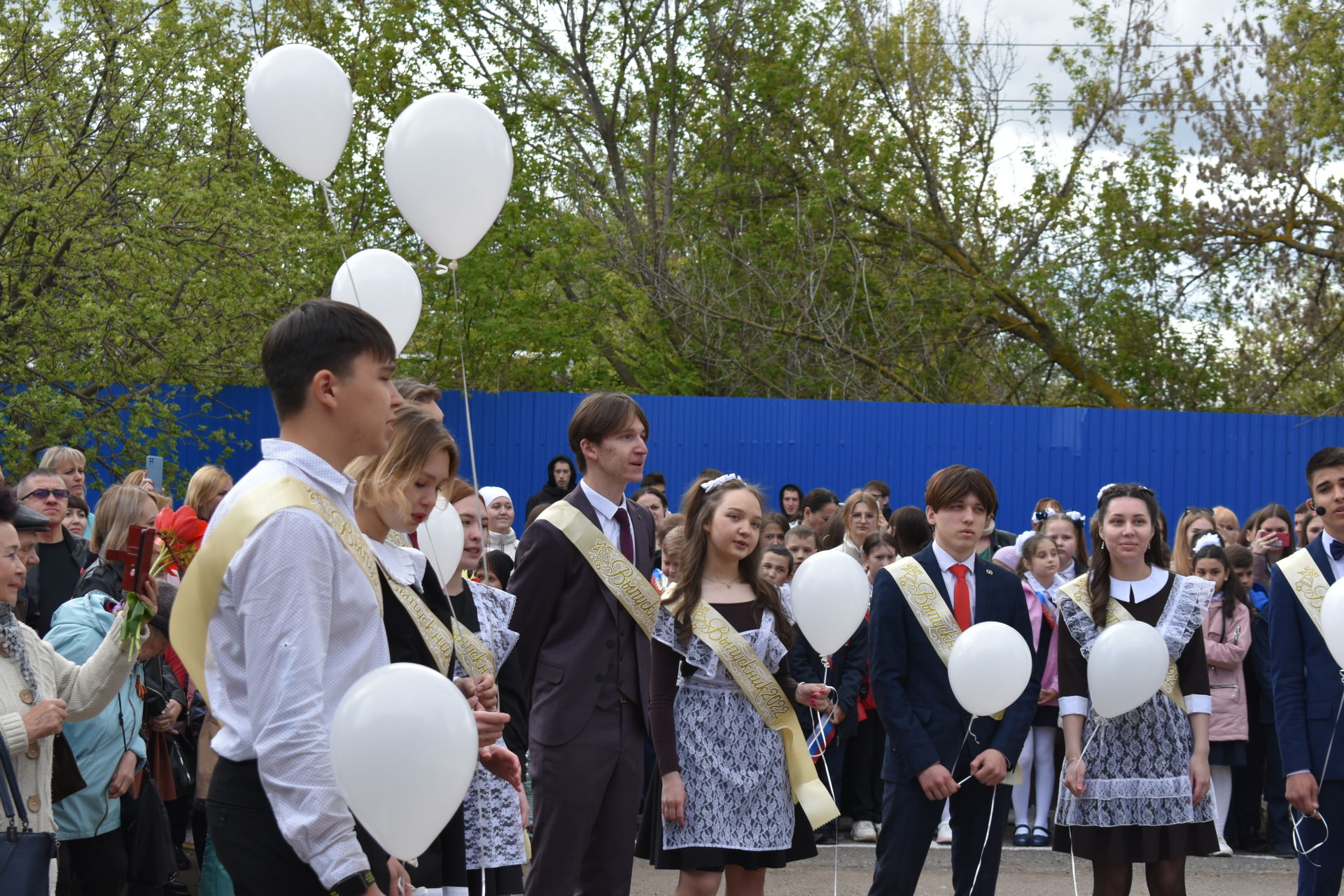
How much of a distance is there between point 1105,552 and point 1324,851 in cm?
126

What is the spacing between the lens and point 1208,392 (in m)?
18.2

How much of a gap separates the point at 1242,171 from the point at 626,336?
27.5 feet

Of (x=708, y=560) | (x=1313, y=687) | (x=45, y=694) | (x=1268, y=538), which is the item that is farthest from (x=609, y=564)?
(x=1268, y=538)

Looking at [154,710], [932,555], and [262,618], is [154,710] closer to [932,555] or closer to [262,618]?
[932,555]

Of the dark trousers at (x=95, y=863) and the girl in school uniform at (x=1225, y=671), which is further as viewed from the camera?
the girl in school uniform at (x=1225, y=671)

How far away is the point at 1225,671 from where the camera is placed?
7.47 m

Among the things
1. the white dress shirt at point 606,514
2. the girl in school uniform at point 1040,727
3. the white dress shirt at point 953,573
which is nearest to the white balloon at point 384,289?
the white dress shirt at point 606,514

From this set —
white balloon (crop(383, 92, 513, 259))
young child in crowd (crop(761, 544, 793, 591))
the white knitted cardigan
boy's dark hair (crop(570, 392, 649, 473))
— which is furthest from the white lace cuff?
the white knitted cardigan

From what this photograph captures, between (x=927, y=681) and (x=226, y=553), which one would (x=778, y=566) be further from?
(x=226, y=553)

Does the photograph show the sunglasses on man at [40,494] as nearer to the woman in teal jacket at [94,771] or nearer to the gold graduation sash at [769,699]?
the woman in teal jacket at [94,771]

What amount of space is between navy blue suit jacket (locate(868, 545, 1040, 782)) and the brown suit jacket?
0.88 m

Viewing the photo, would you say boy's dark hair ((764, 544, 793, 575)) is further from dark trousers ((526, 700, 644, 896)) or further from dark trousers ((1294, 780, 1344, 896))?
dark trousers ((1294, 780, 1344, 896))

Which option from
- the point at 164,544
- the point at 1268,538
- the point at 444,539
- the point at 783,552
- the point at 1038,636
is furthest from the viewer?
the point at 1268,538

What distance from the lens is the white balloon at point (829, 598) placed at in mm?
4957
